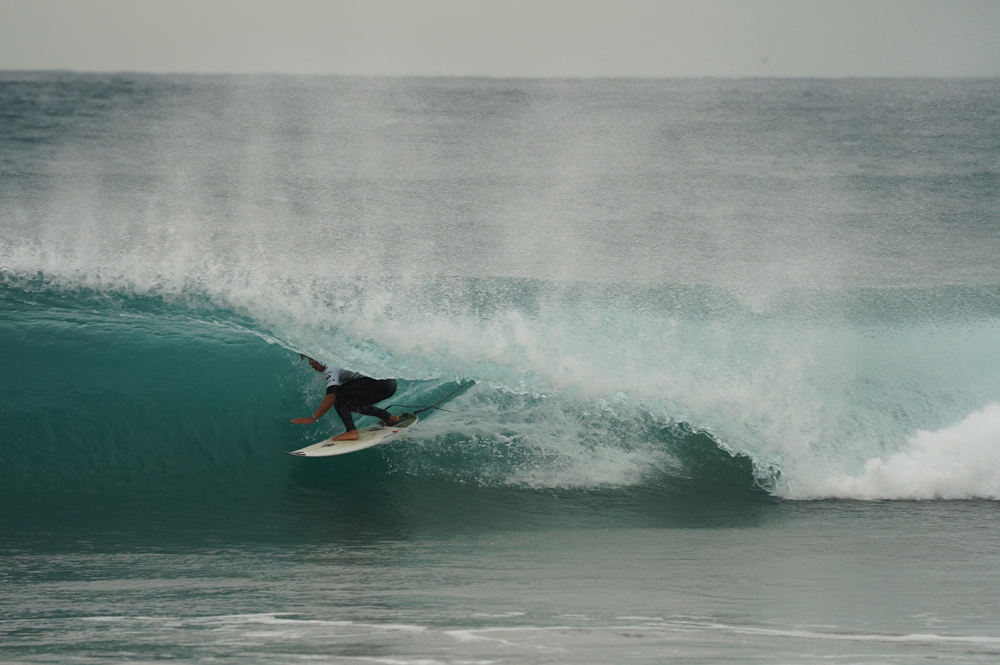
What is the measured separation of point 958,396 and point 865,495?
1658mm

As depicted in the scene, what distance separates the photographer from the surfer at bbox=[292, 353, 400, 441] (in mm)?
4453

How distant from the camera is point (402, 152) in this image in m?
10.2

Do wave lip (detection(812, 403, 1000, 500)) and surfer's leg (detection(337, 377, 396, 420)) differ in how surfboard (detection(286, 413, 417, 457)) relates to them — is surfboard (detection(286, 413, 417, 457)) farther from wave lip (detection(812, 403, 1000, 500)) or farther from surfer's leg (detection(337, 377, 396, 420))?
wave lip (detection(812, 403, 1000, 500))

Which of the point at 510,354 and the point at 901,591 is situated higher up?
the point at 510,354

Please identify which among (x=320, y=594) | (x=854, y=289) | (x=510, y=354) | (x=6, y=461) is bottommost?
(x=320, y=594)

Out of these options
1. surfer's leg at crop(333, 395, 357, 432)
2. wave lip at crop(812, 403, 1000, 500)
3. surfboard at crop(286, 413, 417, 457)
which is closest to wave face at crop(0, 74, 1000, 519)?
wave lip at crop(812, 403, 1000, 500)

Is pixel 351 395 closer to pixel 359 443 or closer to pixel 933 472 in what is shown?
pixel 359 443

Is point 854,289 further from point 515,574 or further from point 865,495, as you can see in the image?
point 515,574

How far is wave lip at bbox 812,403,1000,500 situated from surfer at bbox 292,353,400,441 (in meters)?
2.84

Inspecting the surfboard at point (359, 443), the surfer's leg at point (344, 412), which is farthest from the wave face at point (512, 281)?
the surfer's leg at point (344, 412)

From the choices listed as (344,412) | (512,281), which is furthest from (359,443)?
(512,281)

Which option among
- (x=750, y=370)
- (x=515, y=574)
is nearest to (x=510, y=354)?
(x=750, y=370)

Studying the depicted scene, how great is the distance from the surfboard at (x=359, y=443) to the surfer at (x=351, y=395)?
0.04 m

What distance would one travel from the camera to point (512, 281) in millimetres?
7848
